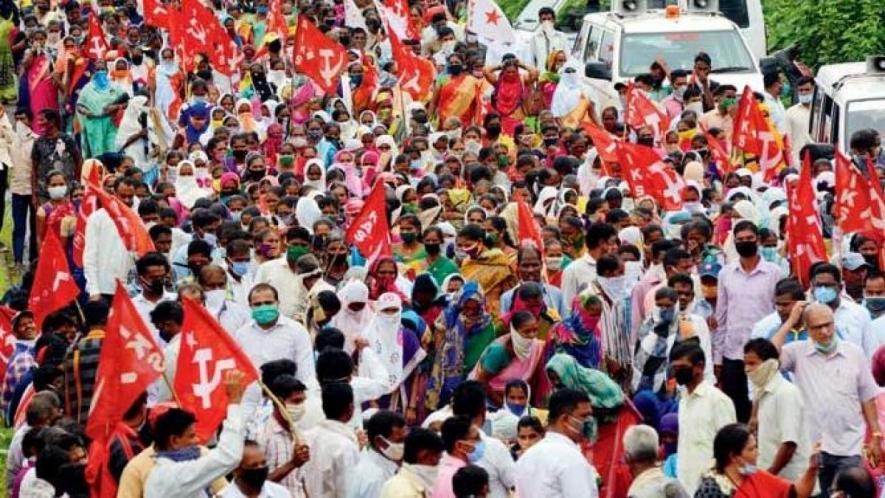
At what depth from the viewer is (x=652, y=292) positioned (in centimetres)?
1686

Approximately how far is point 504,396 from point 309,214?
17.1 feet

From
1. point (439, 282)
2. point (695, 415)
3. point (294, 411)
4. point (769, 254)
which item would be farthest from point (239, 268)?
point (695, 415)

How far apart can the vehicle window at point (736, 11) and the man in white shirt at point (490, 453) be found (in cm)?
1940

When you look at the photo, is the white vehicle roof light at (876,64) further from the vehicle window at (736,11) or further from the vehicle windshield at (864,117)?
the vehicle window at (736,11)

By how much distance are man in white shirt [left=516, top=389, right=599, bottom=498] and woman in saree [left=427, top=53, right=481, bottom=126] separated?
13875mm

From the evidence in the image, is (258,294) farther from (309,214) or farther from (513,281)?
(309,214)

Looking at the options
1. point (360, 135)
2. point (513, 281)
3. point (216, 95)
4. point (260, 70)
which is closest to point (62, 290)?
point (513, 281)

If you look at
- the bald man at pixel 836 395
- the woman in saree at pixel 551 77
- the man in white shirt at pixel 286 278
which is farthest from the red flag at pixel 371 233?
the woman in saree at pixel 551 77

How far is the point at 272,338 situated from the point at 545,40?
626 inches

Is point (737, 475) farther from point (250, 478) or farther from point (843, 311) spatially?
point (843, 311)

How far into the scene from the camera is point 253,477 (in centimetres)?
1230

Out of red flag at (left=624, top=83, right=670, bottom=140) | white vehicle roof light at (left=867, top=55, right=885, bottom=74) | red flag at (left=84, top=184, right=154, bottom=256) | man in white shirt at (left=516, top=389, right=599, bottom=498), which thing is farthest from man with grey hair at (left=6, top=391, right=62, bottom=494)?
white vehicle roof light at (left=867, top=55, right=885, bottom=74)

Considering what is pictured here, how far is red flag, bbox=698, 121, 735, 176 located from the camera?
22831 mm

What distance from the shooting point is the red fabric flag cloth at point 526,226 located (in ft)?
63.7
